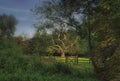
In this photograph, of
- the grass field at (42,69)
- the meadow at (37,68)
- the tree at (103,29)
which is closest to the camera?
the grass field at (42,69)

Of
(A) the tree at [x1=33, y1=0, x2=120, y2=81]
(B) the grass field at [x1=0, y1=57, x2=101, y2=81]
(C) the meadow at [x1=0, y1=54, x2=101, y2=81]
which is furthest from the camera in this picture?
(A) the tree at [x1=33, y1=0, x2=120, y2=81]

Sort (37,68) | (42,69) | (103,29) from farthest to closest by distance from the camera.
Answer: (103,29) → (37,68) → (42,69)

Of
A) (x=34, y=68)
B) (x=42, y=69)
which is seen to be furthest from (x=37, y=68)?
(x=42, y=69)

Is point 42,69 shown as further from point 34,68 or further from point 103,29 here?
point 103,29

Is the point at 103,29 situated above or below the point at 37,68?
above

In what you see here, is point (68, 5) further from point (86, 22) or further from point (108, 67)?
point (108, 67)

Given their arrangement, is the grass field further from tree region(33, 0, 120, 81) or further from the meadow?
tree region(33, 0, 120, 81)

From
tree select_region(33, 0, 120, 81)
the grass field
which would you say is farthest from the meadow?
tree select_region(33, 0, 120, 81)

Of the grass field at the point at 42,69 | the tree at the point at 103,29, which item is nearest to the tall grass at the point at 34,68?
the grass field at the point at 42,69

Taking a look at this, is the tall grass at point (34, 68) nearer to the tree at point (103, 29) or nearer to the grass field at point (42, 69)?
the grass field at point (42, 69)

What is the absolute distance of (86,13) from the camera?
21.3 metres

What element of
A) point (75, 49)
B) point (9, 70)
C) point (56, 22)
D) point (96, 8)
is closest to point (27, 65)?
point (9, 70)

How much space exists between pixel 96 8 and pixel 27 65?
6.52m

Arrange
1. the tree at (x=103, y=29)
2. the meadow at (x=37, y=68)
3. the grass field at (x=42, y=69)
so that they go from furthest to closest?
the tree at (x=103, y=29)
the meadow at (x=37, y=68)
the grass field at (x=42, y=69)
